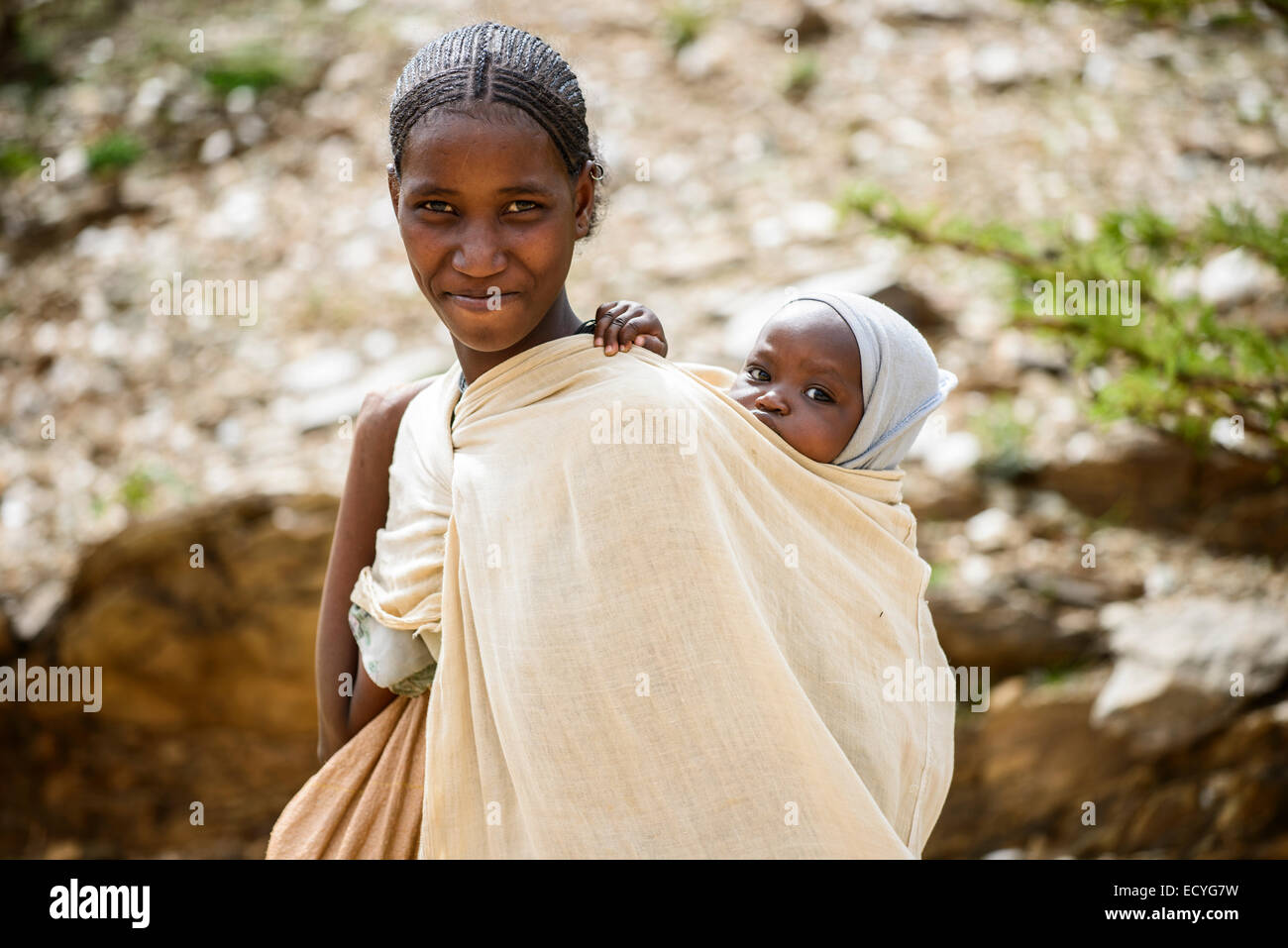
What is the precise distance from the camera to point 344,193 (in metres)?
7.12

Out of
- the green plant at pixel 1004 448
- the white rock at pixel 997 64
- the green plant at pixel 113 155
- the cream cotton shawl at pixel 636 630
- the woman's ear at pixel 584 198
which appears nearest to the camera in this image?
the cream cotton shawl at pixel 636 630

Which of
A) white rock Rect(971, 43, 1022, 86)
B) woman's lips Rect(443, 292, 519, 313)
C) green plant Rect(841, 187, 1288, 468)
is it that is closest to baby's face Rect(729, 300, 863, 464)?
woman's lips Rect(443, 292, 519, 313)

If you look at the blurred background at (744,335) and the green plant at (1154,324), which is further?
the blurred background at (744,335)

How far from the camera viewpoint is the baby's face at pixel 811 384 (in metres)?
2.03

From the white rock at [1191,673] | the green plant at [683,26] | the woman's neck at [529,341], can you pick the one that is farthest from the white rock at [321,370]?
the woman's neck at [529,341]

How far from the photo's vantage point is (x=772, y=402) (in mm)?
2035

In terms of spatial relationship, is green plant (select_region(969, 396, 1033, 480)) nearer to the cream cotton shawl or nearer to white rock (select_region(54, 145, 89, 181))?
the cream cotton shawl

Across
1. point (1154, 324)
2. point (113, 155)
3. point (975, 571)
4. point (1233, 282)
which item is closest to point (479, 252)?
point (1154, 324)

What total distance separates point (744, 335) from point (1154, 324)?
2.40 meters

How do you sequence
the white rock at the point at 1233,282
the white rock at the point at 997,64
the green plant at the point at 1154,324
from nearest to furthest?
1. the green plant at the point at 1154,324
2. the white rock at the point at 1233,282
3. the white rock at the point at 997,64

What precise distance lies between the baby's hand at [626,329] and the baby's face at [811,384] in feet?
0.58

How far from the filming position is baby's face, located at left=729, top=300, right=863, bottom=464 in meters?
2.03

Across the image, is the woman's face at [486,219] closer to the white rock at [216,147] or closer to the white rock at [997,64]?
the white rock at [216,147]
